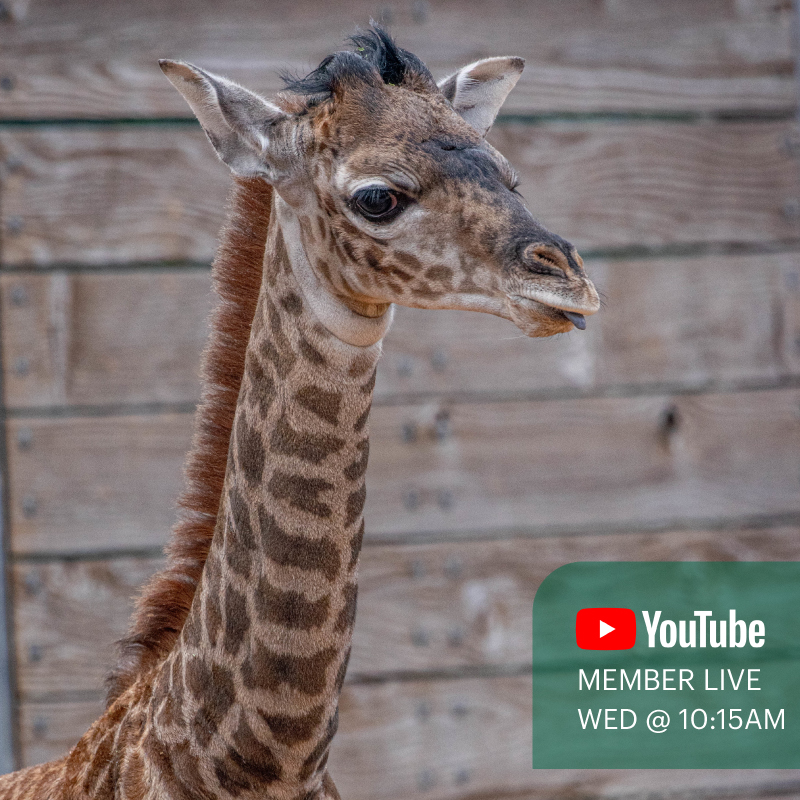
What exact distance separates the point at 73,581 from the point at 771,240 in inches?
87.9

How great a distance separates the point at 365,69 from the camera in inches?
52.6

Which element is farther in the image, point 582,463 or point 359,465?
point 582,463

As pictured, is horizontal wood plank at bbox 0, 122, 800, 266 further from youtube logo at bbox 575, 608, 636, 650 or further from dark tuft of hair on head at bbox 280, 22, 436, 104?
dark tuft of hair on head at bbox 280, 22, 436, 104

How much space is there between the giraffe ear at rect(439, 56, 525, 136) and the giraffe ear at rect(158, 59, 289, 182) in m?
0.39

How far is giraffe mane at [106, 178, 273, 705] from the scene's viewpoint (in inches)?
60.9

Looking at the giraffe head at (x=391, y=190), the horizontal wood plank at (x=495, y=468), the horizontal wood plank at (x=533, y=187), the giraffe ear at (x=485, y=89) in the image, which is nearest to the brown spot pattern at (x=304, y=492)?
the giraffe head at (x=391, y=190)

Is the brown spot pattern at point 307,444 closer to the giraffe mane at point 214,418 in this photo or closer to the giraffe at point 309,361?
the giraffe at point 309,361

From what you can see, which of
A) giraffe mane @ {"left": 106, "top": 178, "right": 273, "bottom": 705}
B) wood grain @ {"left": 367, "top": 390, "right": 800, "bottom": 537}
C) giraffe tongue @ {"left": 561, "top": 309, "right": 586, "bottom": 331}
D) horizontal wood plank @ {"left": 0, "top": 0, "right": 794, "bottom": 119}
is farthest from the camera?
wood grain @ {"left": 367, "top": 390, "right": 800, "bottom": 537}

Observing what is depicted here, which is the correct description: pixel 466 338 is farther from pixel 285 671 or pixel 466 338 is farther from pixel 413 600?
pixel 285 671

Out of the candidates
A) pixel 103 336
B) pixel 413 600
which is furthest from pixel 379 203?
pixel 413 600

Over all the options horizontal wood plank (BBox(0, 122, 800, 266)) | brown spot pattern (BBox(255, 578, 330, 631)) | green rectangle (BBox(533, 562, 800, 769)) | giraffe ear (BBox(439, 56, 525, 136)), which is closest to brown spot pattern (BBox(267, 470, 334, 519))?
brown spot pattern (BBox(255, 578, 330, 631))

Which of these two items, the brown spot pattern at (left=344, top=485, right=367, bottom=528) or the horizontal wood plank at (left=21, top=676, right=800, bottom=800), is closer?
the brown spot pattern at (left=344, top=485, right=367, bottom=528)

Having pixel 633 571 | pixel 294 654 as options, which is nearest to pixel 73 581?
pixel 294 654

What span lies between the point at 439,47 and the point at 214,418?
4.77ft
